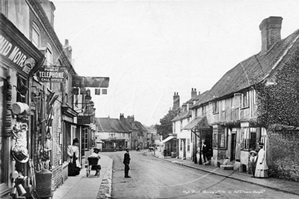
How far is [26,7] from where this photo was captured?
27.5ft

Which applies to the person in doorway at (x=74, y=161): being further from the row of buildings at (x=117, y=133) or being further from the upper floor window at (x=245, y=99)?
the row of buildings at (x=117, y=133)

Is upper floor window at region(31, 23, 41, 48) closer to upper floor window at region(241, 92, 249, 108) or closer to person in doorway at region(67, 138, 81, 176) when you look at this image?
person in doorway at region(67, 138, 81, 176)

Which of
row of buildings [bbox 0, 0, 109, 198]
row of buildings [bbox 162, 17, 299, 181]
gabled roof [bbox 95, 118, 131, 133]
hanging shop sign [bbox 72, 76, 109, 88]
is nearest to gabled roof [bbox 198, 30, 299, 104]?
row of buildings [bbox 162, 17, 299, 181]

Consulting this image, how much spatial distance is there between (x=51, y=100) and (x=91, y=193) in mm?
3202

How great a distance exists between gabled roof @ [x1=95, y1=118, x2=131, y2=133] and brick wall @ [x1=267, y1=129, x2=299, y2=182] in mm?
54867

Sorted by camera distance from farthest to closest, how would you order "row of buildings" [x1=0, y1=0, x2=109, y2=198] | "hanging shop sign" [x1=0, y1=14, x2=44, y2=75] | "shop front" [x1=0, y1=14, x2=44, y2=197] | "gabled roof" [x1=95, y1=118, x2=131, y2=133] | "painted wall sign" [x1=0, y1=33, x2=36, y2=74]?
"gabled roof" [x1=95, y1=118, x2=131, y2=133] < "row of buildings" [x1=0, y1=0, x2=109, y2=198] < "shop front" [x1=0, y1=14, x2=44, y2=197] < "painted wall sign" [x1=0, y1=33, x2=36, y2=74] < "hanging shop sign" [x1=0, y1=14, x2=44, y2=75]

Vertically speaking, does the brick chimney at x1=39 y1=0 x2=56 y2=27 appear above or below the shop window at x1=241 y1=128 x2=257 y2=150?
above

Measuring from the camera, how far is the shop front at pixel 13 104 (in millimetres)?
6328

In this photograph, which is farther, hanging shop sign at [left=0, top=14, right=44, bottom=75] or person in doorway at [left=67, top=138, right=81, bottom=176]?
person in doorway at [left=67, top=138, right=81, bottom=176]

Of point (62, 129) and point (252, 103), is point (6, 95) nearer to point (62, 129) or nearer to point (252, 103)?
point (62, 129)

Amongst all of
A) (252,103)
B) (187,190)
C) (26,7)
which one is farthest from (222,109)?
(26,7)

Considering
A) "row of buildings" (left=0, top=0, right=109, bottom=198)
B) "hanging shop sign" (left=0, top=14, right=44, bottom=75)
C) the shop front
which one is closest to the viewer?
"hanging shop sign" (left=0, top=14, right=44, bottom=75)

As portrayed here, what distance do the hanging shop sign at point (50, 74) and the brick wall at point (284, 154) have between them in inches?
350

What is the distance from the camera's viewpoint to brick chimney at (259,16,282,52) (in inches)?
741
